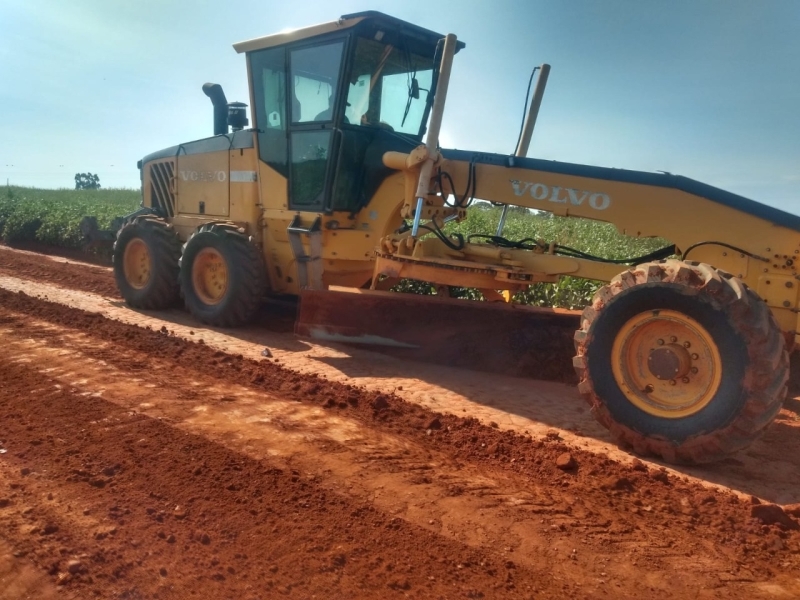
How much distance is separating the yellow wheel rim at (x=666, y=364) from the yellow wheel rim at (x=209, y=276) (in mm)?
5157

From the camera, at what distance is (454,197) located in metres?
6.20

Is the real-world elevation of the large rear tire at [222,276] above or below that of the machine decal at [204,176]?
below

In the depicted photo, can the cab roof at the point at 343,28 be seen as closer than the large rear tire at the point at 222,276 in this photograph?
Yes

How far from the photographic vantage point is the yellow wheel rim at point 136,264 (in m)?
9.26

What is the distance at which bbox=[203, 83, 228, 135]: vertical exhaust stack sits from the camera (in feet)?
29.5

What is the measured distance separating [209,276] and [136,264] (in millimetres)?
1744

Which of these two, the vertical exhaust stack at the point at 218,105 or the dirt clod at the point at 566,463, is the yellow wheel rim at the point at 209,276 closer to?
the vertical exhaust stack at the point at 218,105

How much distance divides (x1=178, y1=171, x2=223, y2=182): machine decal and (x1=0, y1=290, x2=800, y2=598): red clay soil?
462 centimetres

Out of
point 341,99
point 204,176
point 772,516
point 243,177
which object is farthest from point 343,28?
point 772,516

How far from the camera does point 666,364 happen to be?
4.17m

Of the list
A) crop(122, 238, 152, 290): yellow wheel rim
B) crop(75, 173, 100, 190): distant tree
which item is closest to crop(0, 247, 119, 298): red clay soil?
crop(122, 238, 152, 290): yellow wheel rim

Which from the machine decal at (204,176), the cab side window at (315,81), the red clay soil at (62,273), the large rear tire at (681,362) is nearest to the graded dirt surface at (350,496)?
the large rear tire at (681,362)

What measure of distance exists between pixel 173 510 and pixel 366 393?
231 cm

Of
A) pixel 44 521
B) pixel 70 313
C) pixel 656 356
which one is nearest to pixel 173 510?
pixel 44 521
